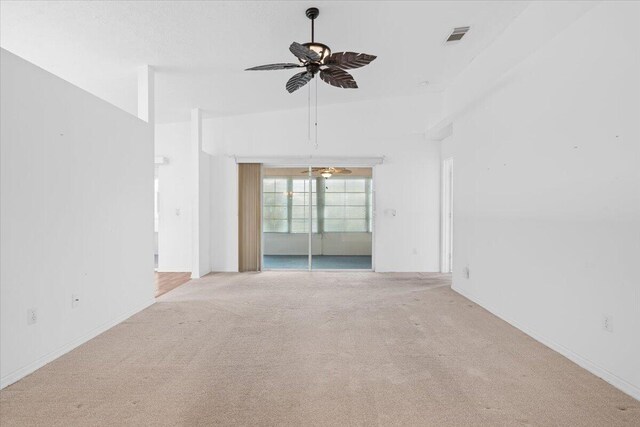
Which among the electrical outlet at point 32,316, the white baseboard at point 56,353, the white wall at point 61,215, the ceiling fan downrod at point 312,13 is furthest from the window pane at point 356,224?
the electrical outlet at point 32,316

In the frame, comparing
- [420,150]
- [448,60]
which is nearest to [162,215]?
[420,150]

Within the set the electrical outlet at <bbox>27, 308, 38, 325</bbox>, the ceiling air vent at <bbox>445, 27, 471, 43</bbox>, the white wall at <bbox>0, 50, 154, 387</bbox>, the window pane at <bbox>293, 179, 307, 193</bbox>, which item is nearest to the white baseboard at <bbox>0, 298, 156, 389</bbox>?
the white wall at <bbox>0, 50, 154, 387</bbox>

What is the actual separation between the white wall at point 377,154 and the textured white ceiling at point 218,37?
60.9 inches

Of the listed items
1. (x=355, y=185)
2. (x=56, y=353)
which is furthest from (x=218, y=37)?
(x=355, y=185)

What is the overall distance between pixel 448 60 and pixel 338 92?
5.96ft

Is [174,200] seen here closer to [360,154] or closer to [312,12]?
[360,154]

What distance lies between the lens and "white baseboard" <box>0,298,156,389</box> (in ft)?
7.92

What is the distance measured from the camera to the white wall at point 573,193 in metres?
2.35

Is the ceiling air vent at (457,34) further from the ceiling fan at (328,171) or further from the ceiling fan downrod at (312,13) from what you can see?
the ceiling fan at (328,171)

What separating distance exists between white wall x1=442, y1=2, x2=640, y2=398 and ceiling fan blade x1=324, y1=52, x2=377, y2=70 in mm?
1630

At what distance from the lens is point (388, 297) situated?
490 cm

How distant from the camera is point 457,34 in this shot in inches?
159

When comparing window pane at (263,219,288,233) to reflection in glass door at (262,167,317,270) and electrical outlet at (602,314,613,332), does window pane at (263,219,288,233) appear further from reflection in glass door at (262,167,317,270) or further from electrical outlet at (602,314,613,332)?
electrical outlet at (602,314,613,332)

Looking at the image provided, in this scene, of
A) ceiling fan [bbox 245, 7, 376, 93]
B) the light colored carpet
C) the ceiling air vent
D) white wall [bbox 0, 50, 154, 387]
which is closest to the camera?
the light colored carpet
